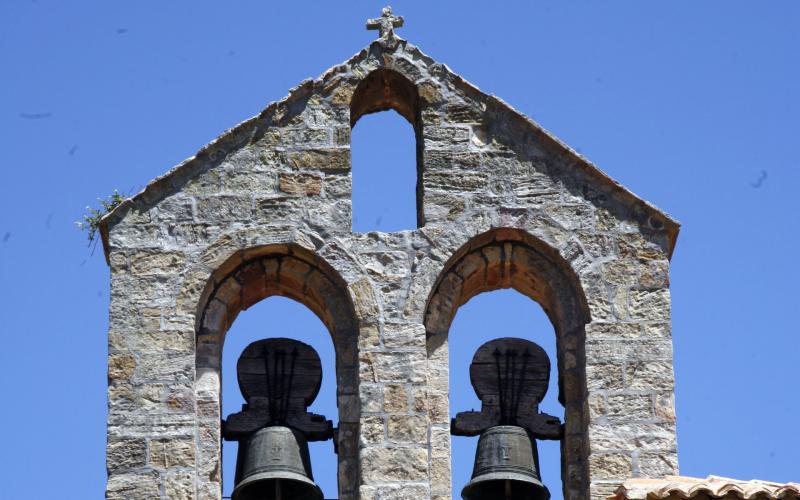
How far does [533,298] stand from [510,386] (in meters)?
0.70

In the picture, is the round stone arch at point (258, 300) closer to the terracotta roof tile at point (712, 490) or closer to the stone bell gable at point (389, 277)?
the stone bell gable at point (389, 277)

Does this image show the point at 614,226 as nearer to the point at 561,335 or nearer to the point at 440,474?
the point at 561,335

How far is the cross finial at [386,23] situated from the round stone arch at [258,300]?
1.86 metres

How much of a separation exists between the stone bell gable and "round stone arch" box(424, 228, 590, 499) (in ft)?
0.05

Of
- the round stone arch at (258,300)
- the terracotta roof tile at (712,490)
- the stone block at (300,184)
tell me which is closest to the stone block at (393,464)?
the round stone arch at (258,300)

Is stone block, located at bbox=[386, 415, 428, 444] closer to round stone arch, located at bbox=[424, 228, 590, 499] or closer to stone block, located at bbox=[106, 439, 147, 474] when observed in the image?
round stone arch, located at bbox=[424, 228, 590, 499]

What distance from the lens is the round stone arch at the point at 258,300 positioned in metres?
21.2

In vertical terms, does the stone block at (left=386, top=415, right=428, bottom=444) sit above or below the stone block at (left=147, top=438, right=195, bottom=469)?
above

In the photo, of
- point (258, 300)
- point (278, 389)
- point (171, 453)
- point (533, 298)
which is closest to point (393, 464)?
point (278, 389)

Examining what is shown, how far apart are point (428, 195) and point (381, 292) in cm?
87

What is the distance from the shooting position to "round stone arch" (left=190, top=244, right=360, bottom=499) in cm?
2122

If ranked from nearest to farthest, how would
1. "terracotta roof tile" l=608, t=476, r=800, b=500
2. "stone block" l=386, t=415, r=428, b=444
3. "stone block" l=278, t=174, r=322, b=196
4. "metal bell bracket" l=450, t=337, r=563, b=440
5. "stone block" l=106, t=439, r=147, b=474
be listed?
"terracotta roof tile" l=608, t=476, r=800, b=500 < "stone block" l=106, t=439, r=147, b=474 < "stone block" l=386, t=415, r=428, b=444 < "metal bell bracket" l=450, t=337, r=563, b=440 < "stone block" l=278, t=174, r=322, b=196

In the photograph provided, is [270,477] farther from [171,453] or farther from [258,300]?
[258,300]

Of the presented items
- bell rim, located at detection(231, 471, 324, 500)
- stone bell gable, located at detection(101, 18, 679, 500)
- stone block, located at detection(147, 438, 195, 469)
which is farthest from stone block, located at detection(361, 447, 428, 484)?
stone block, located at detection(147, 438, 195, 469)
